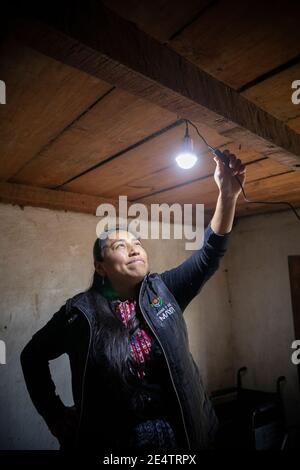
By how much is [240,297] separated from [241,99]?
3.63 meters

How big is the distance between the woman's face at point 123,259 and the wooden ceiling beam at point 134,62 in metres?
0.98

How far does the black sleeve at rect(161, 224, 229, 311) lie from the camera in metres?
1.84

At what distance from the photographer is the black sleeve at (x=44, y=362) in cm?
201

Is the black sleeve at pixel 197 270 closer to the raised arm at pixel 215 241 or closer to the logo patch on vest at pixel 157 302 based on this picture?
the raised arm at pixel 215 241

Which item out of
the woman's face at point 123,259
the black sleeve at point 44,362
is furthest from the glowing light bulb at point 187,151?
the black sleeve at point 44,362

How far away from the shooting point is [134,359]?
179 cm

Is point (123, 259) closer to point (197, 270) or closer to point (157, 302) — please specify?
point (157, 302)

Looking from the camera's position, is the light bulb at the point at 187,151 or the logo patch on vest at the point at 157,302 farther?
the logo patch on vest at the point at 157,302

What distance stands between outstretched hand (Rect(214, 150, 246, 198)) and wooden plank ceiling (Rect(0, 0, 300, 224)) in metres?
0.12

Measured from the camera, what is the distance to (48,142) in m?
1.97

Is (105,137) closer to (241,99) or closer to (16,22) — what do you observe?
(241,99)

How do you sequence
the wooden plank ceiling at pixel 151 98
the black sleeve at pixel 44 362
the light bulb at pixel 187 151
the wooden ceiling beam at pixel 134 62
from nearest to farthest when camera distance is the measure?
the wooden ceiling beam at pixel 134 62 → the wooden plank ceiling at pixel 151 98 → the light bulb at pixel 187 151 → the black sleeve at pixel 44 362

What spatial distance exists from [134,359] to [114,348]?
13 centimetres

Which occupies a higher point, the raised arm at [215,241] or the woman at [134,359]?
the raised arm at [215,241]
